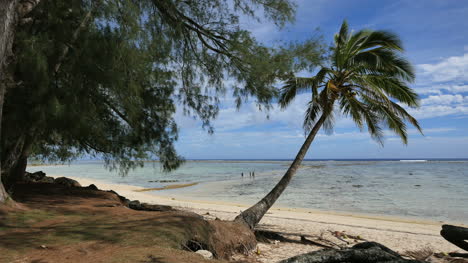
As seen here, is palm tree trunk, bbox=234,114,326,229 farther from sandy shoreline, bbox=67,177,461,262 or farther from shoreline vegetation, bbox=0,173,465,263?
sandy shoreline, bbox=67,177,461,262

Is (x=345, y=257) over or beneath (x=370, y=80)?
beneath

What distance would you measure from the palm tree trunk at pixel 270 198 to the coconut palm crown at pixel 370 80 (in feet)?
2.70

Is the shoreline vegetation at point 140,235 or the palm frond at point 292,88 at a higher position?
the palm frond at point 292,88

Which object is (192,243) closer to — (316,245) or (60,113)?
(60,113)

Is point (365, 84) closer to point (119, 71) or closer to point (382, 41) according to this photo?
point (382, 41)

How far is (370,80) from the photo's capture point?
8492 millimetres

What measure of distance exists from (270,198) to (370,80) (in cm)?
410

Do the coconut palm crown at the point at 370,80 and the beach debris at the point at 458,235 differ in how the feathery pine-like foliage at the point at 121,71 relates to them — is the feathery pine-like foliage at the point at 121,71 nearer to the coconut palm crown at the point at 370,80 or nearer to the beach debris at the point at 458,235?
the coconut palm crown at the point at 370,80

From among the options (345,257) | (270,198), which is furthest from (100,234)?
(270,198)

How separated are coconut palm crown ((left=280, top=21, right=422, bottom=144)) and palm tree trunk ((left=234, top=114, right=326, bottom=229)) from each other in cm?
82

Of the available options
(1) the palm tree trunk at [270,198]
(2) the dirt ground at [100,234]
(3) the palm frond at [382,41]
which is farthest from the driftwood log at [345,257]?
(3) the palm frond at [382,41]

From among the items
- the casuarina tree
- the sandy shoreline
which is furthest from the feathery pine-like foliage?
the sandy shoreline

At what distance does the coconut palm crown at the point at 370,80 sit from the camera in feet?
27.5

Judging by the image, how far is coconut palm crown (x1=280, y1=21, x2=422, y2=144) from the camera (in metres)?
8.38
